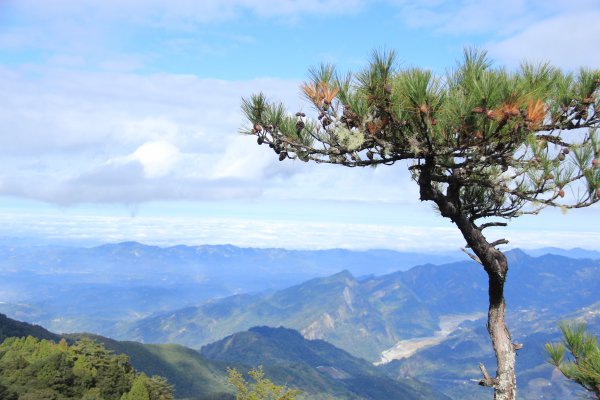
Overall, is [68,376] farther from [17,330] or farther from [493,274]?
[17,330]

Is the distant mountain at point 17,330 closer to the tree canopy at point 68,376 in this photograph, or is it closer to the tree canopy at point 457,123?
the tree canopy at point 68,376

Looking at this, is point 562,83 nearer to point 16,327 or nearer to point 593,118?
point 593,118

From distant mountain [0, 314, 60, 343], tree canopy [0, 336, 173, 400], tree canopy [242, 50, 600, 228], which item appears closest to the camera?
tree canopy [242, 50, 600, 228]

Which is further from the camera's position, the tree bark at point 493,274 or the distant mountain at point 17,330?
the distant mountain at point 17,330

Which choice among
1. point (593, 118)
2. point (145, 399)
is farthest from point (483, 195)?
point (145, 399)

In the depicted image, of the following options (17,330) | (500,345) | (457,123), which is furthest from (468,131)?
(17,330)

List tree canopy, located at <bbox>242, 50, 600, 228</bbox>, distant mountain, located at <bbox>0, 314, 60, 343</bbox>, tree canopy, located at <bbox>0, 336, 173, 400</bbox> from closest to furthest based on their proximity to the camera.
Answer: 1. tree canopy, located at <bbox>242, 50, 600, 228</bbox>
2. tree canopy, located at <bbox>0, 336, 173, 400</bbox>
3. distant mountain, located at <bbox>0, 314, 60, 343</bbox>

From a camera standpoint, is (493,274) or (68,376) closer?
(493,274)

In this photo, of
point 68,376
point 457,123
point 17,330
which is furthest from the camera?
point 17,330

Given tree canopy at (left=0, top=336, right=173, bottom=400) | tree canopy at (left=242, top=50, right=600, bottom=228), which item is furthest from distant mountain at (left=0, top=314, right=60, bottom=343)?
tree canopy at (left=242, top=50, right=600, bottom=228)

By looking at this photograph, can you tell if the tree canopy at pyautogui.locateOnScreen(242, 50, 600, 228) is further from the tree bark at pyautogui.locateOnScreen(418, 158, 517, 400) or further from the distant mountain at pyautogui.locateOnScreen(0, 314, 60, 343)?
the distant mountain at pyautogui.locateOnScreen(0, 314, 60, 343)

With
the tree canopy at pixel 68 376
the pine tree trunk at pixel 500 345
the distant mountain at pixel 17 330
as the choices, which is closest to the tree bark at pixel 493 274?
the pine tree trunk at pixel 500 345

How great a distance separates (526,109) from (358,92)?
280 centimetres

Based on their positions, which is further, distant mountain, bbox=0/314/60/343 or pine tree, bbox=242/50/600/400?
distant mountain, bbox=0/314/60/343
